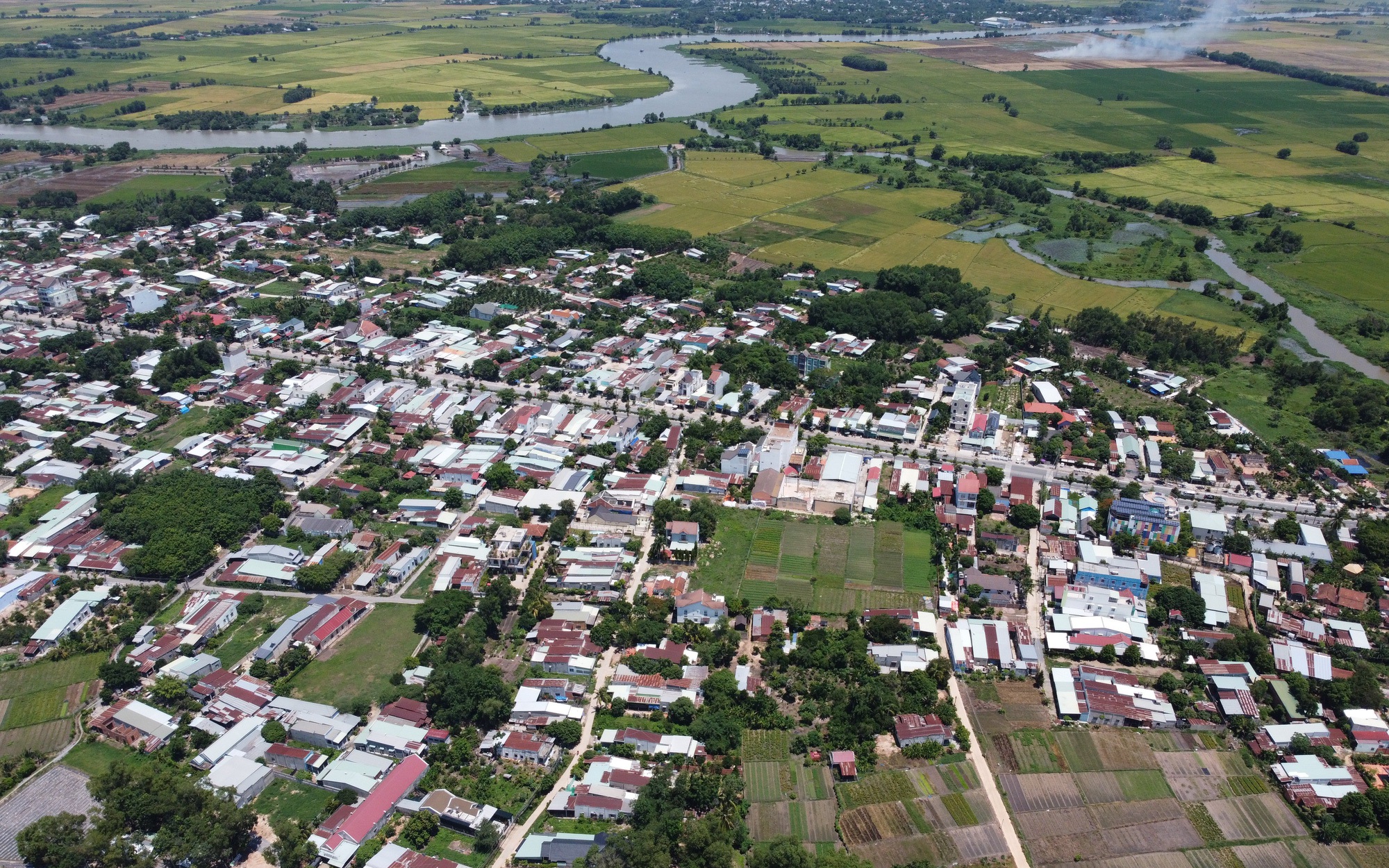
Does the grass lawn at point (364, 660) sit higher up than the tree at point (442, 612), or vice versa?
the tree at point (442, 612)

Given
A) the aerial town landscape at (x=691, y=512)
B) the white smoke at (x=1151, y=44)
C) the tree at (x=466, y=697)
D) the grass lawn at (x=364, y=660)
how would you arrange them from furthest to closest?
the white smoke at (x=1151, y=44) < the grass lawn at (x=364, y=660) < the tree at (x=466, y=697) < the aerial town landscape at (x=691, y=512)

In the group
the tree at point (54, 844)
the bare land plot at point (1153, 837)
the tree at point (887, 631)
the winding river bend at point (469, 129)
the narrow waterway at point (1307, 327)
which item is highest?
the winding river bend at point (469, 129)

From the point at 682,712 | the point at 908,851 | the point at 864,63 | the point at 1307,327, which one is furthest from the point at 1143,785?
the point at 864,63

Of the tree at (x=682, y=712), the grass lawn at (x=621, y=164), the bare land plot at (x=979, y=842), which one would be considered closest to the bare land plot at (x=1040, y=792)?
the bare land plot at (x=979, y=842)

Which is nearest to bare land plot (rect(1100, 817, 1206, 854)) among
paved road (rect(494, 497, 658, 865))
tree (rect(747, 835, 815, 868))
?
tree (rect(747, 835, 815, 868))

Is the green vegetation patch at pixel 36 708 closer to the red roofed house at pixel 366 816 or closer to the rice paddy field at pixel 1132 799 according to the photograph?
the red roofed house at pixel 366 816

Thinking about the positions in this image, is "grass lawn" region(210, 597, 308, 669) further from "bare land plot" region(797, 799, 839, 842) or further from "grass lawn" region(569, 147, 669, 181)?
"grass lawn" region(569, 147, 669, 181)

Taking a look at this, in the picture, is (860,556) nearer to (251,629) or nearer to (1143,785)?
(1143,785)
